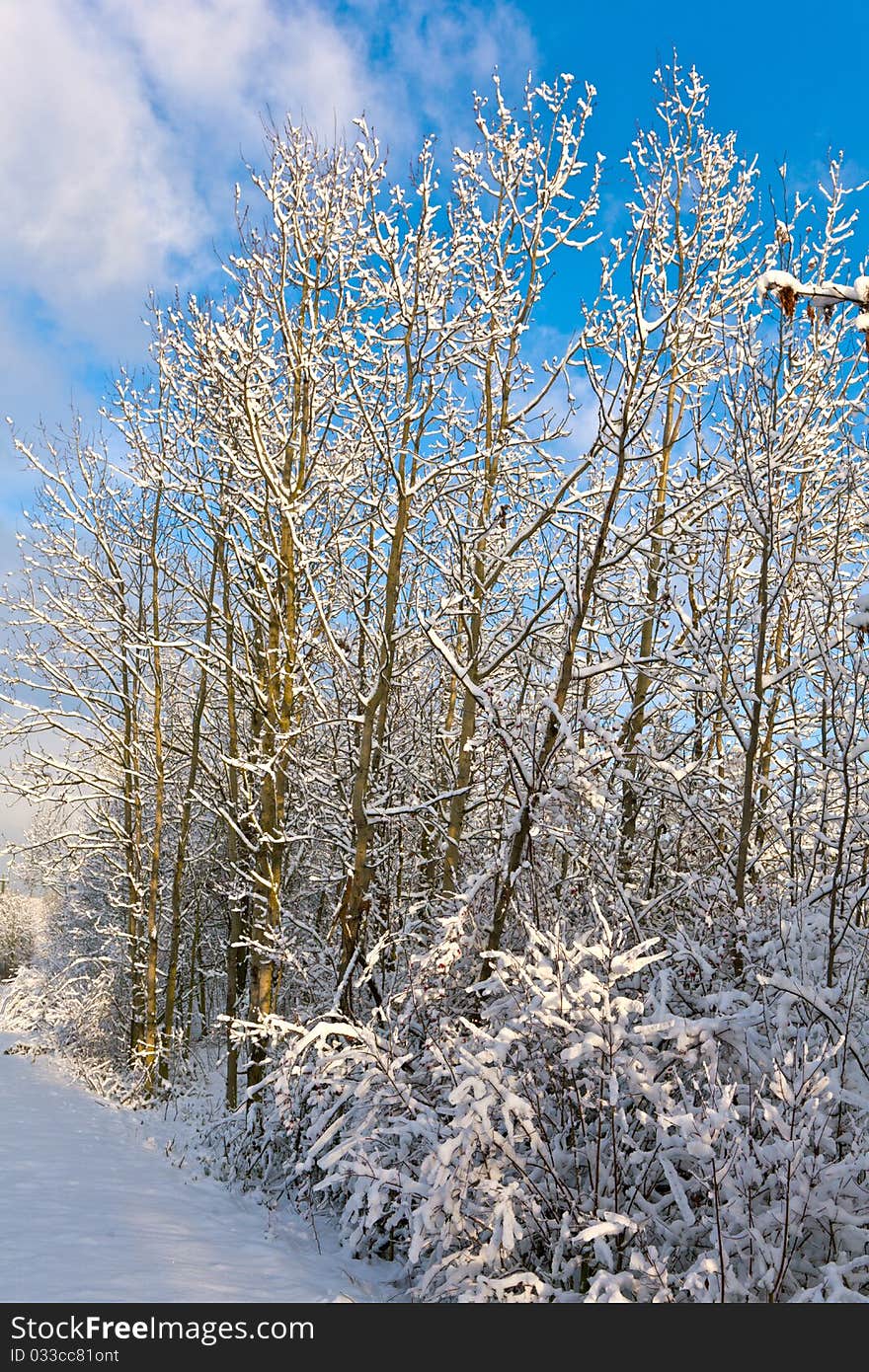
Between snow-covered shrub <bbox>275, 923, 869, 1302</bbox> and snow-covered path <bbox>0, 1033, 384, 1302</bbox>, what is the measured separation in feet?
2.54

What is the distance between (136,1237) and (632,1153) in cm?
306

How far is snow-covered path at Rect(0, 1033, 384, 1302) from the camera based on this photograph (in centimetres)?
389

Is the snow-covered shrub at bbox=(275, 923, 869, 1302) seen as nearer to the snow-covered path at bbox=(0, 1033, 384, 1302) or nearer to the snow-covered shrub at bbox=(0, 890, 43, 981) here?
the snow-covered path at bbox=(0, 1033, 384, 1302)

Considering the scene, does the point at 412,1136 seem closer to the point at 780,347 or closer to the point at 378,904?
the point at 378,904

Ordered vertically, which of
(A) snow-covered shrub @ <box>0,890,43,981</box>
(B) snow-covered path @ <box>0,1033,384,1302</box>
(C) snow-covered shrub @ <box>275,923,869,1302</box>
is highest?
(C) snow-covered shrub @ <box>275,923,869,1302</box>

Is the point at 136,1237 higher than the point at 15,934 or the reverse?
higher

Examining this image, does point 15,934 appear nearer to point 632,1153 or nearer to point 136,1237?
point 136,1237

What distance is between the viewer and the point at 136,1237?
4.84m

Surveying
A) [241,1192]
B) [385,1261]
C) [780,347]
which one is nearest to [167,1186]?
[241,1192]

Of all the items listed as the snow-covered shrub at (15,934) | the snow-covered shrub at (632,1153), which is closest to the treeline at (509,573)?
the snow-covered shrub at (632,1153)

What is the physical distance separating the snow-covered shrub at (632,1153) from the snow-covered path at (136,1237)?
0.77m

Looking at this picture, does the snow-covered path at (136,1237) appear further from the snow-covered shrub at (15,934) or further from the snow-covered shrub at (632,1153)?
the snow-covered shrub at (15,934)

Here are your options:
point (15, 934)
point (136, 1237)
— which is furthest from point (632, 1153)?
point (15, 934)

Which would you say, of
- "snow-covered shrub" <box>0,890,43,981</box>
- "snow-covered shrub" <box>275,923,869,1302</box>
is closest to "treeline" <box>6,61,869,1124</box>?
"snow-covered shrub" <box>275,923,869,1302</box>
